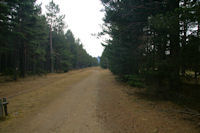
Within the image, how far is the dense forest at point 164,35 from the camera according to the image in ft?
13.3

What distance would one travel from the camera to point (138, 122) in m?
3.62

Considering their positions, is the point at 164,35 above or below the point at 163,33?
below

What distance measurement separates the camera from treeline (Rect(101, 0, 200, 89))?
159 inches

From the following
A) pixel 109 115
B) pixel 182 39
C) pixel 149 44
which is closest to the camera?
pixel 109 115

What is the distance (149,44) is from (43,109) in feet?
20.3

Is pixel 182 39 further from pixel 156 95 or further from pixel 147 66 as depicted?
pixel 156 95

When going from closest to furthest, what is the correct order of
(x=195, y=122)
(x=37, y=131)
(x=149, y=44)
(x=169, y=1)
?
(x=37, y=131), (x=195, y=122), (x=169, y=1), (x=149, y=44)

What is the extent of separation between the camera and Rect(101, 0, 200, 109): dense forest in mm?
4043

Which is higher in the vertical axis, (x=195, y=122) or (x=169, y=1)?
(x=169, y=1)

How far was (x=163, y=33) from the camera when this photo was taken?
16.9 ft

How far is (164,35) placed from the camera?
512 cm

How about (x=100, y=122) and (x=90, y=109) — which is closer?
(x=100, y=122)

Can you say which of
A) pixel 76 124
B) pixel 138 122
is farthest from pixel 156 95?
pixel 76 124

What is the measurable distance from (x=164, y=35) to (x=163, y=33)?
0.40 feet
